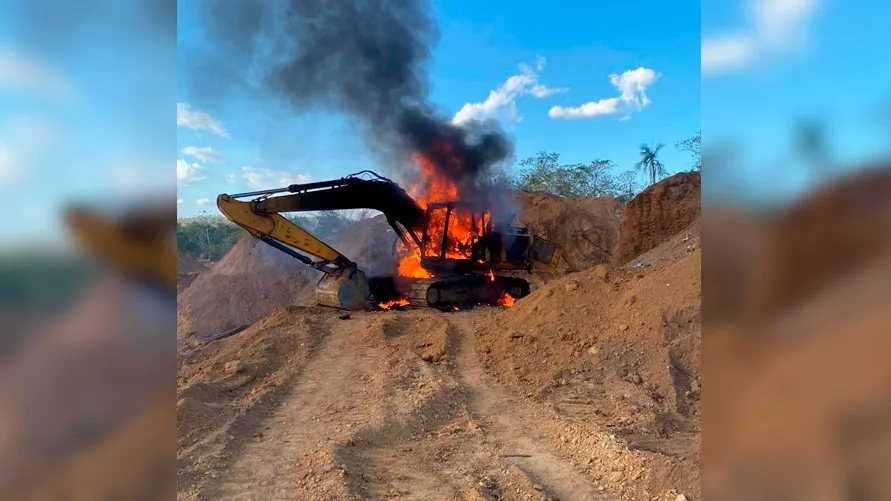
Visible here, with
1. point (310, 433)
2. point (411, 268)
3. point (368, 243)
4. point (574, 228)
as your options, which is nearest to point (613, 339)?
point (310, 433)

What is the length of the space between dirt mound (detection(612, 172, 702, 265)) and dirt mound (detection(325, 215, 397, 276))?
1006 centimetres

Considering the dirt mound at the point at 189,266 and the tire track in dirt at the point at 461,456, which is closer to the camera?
the tire track in dirt at the point at 461,456

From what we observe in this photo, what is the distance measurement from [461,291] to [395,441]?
11.0 meters

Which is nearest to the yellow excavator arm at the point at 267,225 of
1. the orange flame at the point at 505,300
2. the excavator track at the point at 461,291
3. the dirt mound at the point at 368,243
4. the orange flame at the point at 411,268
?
the excavator track at the point at 461,291

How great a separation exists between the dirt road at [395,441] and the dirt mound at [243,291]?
532 inches

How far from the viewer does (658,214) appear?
2184 cm

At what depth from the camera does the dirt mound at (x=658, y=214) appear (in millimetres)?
21500

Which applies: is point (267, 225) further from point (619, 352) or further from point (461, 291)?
point (619, 352)

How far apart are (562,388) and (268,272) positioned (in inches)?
772

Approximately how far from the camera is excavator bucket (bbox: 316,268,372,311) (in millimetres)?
14625
